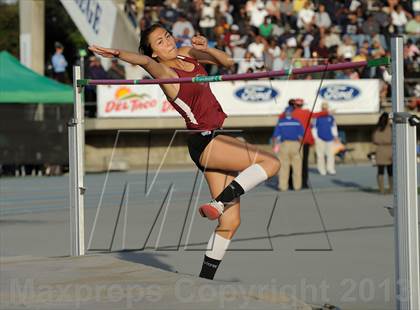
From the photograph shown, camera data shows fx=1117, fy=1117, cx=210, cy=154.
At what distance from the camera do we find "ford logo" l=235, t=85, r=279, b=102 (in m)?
28.6

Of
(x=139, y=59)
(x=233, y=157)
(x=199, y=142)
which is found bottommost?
(x=233, y=157)

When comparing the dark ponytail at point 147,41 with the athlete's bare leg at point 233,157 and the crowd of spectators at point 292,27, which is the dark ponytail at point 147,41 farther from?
the crowd of spectators at point 292,27

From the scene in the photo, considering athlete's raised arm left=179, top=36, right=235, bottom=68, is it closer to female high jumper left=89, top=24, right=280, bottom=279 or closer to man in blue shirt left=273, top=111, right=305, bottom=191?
female high jumper left=89, top=24, right=280, bottom=279

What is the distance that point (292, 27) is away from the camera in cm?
3278

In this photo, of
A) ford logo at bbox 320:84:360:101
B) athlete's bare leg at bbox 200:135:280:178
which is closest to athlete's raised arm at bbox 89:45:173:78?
athlete's bare leg at bbox 200:135:280:178

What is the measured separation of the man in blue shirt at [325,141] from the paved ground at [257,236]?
3.45 meters

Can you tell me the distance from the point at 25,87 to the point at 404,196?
2011 cm

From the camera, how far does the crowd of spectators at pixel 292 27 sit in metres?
30.1

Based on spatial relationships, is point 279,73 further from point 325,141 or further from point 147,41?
point 325,141

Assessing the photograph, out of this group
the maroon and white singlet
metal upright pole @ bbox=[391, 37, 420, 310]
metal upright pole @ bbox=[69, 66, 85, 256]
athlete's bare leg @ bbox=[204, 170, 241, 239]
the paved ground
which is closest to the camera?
metal upright pole @ bbox=[391, 37, 420, 310]

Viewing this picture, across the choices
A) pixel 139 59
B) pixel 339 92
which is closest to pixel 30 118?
pixel 339 92

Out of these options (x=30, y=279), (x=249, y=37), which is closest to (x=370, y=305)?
(x=30, y=279)

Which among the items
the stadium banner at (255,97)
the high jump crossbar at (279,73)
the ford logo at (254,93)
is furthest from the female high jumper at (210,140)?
the ford logo at (254,93)

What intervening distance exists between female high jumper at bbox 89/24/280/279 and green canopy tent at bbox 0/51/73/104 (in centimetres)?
1728
